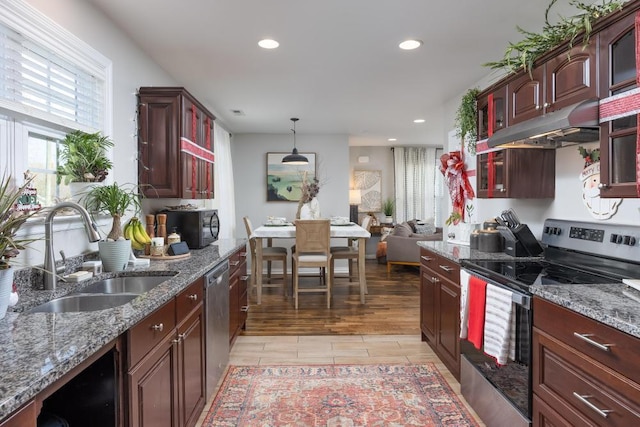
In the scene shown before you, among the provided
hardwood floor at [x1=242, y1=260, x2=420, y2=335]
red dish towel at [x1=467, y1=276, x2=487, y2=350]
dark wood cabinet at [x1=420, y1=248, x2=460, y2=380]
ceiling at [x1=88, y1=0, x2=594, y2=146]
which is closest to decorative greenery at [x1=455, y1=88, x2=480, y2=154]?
ceiling at [x1=88, y1=0, x2=594, y2=146]

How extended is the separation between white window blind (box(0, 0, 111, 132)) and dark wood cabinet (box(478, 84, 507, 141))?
2.59 m

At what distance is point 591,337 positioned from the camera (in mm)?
1320

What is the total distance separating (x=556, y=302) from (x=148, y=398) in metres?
1.57

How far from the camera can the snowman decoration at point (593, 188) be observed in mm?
2201

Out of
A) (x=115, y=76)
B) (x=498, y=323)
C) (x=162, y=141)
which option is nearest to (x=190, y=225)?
(x=162, y=141)

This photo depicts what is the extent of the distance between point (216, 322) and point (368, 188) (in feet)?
21.4

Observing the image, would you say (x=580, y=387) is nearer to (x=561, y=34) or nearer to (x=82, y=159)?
(x=561, y=34)

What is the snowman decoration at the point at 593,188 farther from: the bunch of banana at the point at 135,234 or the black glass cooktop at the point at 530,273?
the bunch of banana at the point at 135,234

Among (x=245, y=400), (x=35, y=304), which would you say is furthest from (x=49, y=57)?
(x=245, y=400)

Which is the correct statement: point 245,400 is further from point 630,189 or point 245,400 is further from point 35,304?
point 630,189

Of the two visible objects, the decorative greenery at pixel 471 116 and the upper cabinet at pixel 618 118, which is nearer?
the upper cabinet at pixel 618 118

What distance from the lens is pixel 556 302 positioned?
151cm

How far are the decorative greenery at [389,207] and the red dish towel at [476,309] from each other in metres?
6.40

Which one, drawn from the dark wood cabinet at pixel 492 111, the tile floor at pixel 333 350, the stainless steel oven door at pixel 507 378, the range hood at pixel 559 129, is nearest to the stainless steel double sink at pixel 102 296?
the tile floor at pixel 333 350
